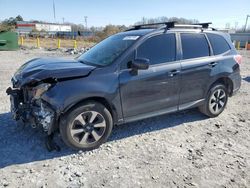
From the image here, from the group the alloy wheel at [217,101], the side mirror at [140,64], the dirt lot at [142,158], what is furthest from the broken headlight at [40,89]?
the alloy wheel at [217,101]

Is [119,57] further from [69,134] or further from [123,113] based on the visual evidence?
[69,134]

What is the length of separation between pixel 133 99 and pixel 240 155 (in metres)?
1.87

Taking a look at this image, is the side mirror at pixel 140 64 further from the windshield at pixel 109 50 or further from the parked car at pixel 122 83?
the windshield at pixel 109 50

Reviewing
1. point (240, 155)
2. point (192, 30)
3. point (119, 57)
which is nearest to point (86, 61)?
point (119, 57)

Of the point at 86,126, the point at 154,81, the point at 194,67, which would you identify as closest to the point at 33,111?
the point at 86,126

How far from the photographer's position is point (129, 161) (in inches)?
140

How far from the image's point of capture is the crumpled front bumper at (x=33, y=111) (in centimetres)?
349

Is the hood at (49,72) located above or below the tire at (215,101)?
above

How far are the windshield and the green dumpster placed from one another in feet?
57.1

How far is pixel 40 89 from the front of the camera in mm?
3521

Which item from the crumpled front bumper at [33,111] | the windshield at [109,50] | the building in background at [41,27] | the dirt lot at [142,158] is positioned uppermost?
the building in background at [41,27]

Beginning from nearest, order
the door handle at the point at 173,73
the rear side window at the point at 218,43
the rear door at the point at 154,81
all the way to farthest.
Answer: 1. the rear door at the point at 154,81
2. the door handle at the point at 173,73
3. the rear side window at the point at 218,43

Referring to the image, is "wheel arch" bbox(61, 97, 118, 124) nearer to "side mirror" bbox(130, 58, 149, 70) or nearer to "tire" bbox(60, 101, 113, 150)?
"tire" bbox(60, 101, 113, 150)

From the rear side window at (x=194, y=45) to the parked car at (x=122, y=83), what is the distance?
19 mm
